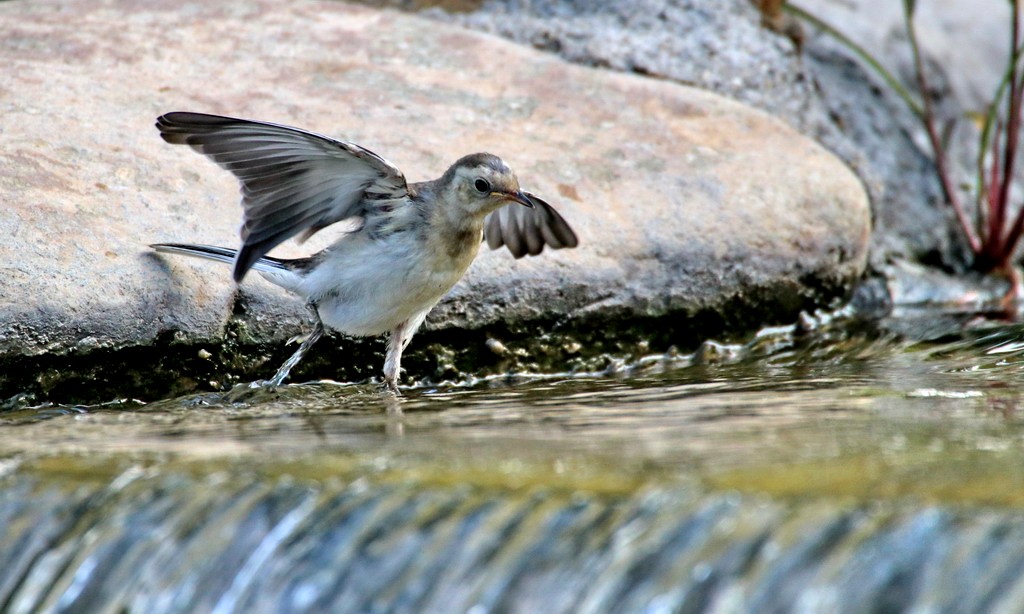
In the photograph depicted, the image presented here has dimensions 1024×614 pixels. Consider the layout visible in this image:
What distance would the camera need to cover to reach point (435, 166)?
581 centimetres

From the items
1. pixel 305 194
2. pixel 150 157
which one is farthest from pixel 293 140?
pixel 150 157

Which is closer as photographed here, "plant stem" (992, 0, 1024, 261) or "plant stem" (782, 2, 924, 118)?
"plant stem" (992, 0, 1024, 261)

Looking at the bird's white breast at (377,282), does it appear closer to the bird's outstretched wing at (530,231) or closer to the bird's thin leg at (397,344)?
the bird's thin leg at (397,344)

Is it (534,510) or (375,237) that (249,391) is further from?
(534,510)

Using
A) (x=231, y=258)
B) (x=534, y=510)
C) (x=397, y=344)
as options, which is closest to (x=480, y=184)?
(x=397, y=344)

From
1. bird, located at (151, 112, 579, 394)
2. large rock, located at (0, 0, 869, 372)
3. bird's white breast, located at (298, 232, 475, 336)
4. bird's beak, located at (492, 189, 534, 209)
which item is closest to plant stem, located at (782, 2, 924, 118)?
large rock, located at (0, 0, 869, 372)

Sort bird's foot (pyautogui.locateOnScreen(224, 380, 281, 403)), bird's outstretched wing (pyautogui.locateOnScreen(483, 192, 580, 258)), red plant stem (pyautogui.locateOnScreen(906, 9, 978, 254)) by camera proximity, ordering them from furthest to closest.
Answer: red plant stem (pyautogui.locateOnScreen(906, 9, 978, 254)) → bird's outstretched wing (pyautogui.locateOnScreen(483, 192, 580, 258)) → bird's foot (pyautogui.locateOnScreen(224, 380, 281, 403))

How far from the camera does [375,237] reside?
4.95 m

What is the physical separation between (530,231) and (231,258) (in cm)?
125

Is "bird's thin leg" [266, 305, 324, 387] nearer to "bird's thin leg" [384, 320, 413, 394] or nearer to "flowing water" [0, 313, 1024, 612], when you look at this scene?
"bird's thin leg" [384, 320, 413, 394]

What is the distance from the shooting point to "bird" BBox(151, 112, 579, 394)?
4695 millimetres

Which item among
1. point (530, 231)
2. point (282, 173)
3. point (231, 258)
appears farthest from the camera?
point (530, 231)

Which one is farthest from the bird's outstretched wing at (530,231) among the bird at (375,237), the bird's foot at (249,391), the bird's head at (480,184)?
the bird's foot at (249,391)

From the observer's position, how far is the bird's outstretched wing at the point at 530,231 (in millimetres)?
5207
